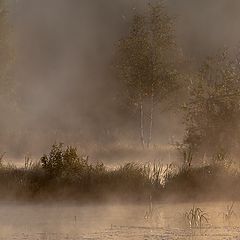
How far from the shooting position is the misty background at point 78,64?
110ft

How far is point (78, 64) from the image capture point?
188 feet

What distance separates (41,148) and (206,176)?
37.8 feet

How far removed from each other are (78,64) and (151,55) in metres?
30.3

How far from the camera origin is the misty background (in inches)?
1325

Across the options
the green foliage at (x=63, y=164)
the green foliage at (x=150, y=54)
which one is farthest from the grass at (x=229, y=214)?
the green foliage at (x=150, y=54)

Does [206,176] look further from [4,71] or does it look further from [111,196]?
[4,71]

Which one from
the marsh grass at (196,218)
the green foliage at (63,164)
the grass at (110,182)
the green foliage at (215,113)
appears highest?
the green foliage at (215,113)

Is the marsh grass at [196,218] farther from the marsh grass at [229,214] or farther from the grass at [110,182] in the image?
the grass at [110,182]

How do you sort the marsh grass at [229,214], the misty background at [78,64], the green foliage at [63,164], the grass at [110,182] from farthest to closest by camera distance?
the misty background at [78,64]
the green foliage at [63,164]
the grass at [110,182]
the marsh grass at [229,214]

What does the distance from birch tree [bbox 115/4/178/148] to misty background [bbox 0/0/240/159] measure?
269 centimetres

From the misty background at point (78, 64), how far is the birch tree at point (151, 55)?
2.69 meters

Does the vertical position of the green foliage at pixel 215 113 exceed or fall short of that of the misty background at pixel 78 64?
it falls short

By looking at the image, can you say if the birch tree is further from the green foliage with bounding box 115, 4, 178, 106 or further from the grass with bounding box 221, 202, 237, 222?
the grass with bounding box 221, 202, 237, 222

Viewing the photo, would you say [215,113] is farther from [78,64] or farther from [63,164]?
[78,64]
